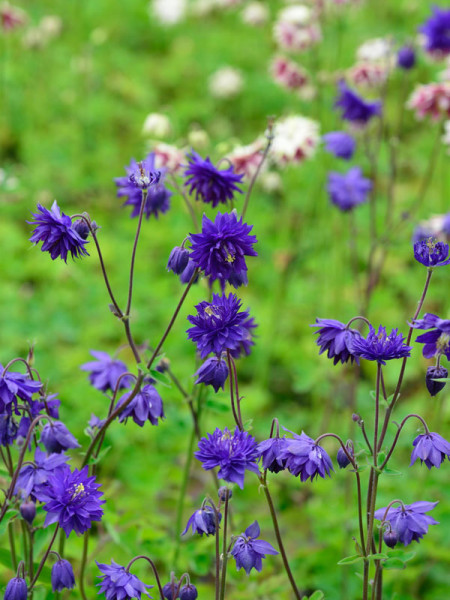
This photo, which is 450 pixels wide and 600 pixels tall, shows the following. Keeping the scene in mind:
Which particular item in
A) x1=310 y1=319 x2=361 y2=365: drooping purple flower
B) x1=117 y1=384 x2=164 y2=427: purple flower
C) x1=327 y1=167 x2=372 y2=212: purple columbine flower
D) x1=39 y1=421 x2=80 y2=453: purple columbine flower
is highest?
x1=327 y1=167 x2=372 y2=212: purple columbine flower

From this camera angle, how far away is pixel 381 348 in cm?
155

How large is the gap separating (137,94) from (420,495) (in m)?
4.54

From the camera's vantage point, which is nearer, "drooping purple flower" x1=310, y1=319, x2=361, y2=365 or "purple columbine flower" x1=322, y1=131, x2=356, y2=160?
"drooping purple flower" x1=310, y1=319, x2=361, y2=365

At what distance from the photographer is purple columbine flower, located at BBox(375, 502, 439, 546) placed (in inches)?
65.7

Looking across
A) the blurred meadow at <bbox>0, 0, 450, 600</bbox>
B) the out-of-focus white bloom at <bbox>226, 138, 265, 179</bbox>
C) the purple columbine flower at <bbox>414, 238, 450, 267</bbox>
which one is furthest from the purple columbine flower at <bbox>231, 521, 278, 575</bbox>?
the out-of-focus white bloom at <bbox>226, 138, 265, 179</bbox>

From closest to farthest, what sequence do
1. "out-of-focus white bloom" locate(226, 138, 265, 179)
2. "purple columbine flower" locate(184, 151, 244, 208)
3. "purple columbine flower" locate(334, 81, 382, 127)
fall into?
"purple columbine flower" locate(184, 151, 244, 208), "out-of-focus white bloom" locate(226, 138, 265, 179), "purple columbine flower" locate(334, 81, 382, 127)

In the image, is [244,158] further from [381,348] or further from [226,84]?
[226,84]

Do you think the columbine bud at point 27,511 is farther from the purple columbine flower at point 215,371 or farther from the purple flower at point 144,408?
the purple columbine flower at point 215,371

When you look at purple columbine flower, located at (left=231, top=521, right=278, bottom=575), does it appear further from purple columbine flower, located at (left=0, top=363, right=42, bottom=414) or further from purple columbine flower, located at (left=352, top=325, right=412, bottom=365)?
purple columbine flower, located at (left=0, top=363, right=42, bottom=414)

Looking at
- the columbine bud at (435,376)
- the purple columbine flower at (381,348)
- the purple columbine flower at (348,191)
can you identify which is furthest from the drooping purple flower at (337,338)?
the purple columbine flower at (348,191)

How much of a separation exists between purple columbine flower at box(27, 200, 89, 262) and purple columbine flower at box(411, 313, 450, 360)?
77 centimetres

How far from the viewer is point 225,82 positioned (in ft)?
18.9

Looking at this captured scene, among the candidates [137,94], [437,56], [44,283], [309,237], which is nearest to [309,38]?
[437,56]

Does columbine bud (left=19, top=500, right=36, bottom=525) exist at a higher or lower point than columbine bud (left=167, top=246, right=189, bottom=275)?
lower
